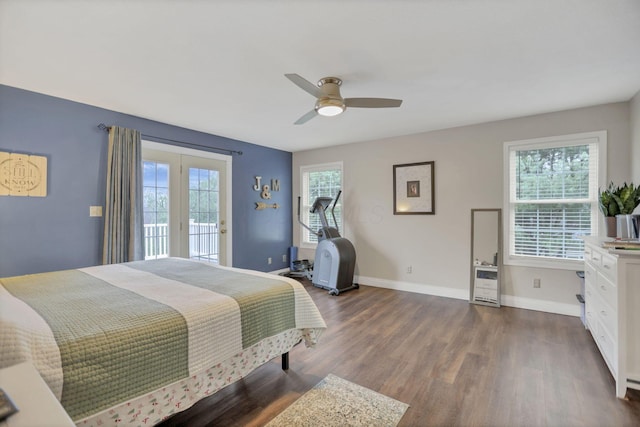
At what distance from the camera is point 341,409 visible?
1856 mm

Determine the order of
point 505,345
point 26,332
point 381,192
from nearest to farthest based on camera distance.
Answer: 1. point 26,332
2. point 505,345
3. point 381,192

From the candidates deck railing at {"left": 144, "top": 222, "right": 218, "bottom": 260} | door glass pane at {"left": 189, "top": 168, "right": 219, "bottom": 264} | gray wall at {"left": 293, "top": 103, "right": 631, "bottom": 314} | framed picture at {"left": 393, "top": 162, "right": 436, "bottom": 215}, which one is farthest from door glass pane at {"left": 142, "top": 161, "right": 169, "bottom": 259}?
framed picture at {"left": 393, "top": 162, "right": 436, "bottom": 215}

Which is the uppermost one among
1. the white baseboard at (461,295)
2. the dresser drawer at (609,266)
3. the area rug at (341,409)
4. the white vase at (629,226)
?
the white vase at (629,226)

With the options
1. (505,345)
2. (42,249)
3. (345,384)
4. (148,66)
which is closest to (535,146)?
(505,345)

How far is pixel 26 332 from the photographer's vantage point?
1.13m

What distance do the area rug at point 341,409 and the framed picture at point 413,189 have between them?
302cm

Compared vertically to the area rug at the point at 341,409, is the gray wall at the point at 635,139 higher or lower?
higher

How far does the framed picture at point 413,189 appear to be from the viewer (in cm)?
444

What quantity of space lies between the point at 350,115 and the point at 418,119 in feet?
2.98

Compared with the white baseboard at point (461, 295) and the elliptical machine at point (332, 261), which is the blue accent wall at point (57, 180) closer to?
the elliptical machine at point (332, 261)

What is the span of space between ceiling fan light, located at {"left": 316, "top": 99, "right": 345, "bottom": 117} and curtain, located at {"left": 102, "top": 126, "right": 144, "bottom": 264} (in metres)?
2.36

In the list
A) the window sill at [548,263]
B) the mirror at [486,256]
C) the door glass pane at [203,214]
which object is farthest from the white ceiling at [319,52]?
the window sill at [548,263]

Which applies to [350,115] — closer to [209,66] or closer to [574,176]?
[209,66]

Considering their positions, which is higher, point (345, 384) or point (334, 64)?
point (334, 64)
